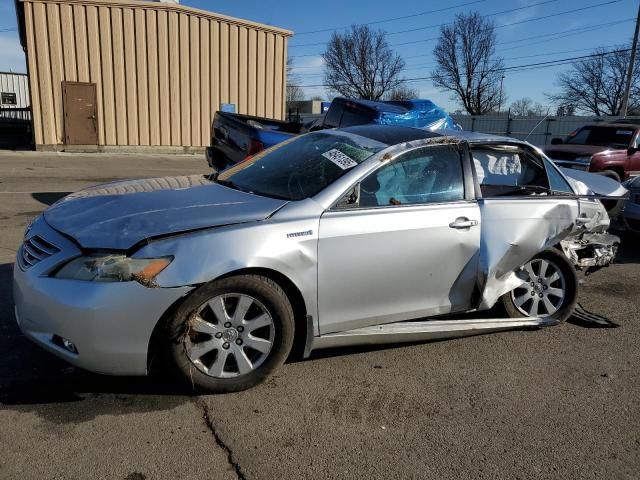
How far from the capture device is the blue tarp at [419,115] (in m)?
9.02

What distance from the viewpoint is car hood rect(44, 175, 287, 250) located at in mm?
3059

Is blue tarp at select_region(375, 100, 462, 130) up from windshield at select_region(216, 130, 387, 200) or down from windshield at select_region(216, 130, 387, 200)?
up

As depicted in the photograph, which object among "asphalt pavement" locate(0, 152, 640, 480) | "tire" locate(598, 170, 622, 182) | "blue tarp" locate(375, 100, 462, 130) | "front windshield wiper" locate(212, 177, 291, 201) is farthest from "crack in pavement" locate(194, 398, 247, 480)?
"tire" locate(598, 170, 622, 182)

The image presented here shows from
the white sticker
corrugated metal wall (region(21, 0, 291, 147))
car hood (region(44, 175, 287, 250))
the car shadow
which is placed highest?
corrugated metal wall (region(21, 0, 291, 147))

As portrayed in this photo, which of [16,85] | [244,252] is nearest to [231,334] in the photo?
[244,252]

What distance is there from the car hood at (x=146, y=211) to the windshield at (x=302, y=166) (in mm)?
191

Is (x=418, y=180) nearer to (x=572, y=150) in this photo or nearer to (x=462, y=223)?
(x=462, y=223)

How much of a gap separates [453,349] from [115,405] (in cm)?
232

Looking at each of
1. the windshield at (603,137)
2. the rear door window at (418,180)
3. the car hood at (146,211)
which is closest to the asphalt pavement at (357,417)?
the car hood at (146,211)

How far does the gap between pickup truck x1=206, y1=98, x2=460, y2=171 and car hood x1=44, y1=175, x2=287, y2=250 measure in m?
3.86

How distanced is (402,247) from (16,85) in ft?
157

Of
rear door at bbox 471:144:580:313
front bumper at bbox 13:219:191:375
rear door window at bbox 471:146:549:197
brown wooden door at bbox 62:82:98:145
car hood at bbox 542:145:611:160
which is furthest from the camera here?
brown wooden door at bbox 62:82:98:145

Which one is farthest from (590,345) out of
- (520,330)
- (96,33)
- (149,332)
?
(96,33)

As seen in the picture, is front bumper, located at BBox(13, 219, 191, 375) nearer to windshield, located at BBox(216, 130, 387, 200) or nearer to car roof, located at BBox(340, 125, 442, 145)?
windshield, located at BBox(216, 130, 387, 200)
